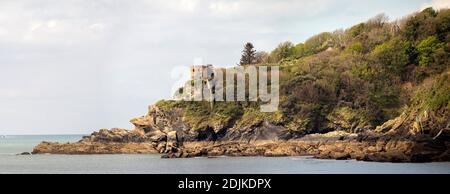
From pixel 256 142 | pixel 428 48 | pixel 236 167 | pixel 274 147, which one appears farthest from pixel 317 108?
pixel 236 167

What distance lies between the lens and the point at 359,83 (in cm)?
3734

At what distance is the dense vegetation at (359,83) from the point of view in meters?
35.3

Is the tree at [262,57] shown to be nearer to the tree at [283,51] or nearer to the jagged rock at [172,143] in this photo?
the tree at [283,51]

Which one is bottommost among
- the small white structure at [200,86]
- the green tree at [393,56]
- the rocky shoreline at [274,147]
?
the rocky shoreline at [274,147]

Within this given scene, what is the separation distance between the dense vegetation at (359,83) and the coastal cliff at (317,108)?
0.17 ft

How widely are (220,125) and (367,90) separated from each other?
7753mm

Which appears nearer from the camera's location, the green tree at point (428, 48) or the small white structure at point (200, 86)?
the green tree at point (428, 48)

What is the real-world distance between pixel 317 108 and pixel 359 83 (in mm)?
2743

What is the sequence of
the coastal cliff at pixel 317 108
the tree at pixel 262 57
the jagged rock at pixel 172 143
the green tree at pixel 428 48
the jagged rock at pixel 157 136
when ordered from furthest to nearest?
the tree at pixel 262 57, the green tree at pixel 428 48, the jagged rock at pixel 157 136, the coastal cliff at pixel 317 108, the jagged rock at pixel 172 143

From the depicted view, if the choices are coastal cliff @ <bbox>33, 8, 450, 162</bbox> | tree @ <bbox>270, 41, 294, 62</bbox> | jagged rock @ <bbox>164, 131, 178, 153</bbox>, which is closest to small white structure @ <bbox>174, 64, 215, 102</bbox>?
coastal cliff @ <bbox>33, 8, 450, 162</bbox>

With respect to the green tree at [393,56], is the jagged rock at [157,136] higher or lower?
lower

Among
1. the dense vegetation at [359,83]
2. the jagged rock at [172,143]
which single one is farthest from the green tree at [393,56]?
the jagged rock at [172,143]

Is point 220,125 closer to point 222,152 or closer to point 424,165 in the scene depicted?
point 222,152
